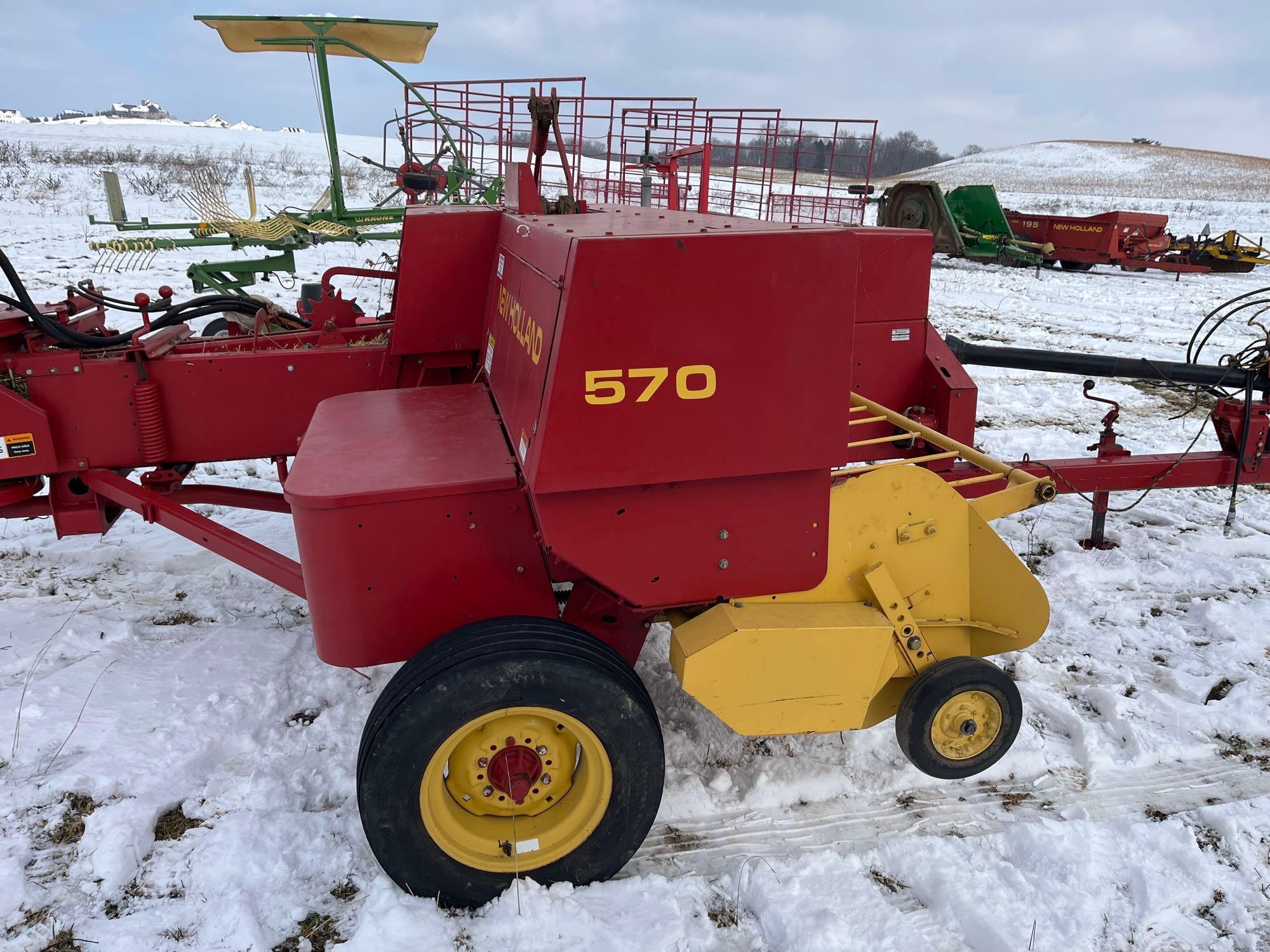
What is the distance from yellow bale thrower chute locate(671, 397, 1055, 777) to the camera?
256 centimetres

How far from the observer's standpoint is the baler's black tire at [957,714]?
9.08ft

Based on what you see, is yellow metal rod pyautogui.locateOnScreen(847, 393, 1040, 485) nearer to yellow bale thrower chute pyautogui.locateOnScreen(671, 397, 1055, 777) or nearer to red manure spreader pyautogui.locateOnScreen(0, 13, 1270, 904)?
red manure spreader pyautogui.locateOnScreen(0, 13, 1270, 904)

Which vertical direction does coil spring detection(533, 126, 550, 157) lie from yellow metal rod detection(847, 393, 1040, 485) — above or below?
above

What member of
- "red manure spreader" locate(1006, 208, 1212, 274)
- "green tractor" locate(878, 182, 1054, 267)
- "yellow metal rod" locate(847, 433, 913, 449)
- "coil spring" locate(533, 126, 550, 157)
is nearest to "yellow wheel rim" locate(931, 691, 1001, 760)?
"yellow metal rod" locate(847, 433, 913, 449)

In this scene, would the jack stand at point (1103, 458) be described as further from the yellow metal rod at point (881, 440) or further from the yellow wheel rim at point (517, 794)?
the yellow wheel rim at point (517, 794)

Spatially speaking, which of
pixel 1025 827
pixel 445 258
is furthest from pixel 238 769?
pixel 1025 827

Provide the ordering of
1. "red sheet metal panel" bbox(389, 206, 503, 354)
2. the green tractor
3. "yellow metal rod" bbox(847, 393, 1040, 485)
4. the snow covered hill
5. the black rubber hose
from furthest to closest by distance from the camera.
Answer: the snow covered hill → the green tractor → the black rubber hose → "red sheet metal panel" bbox(389, 206, 503, 354) → "yellow metal rod" bbox(847, 393, 1040, 485)

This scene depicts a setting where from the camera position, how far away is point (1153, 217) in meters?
16.5

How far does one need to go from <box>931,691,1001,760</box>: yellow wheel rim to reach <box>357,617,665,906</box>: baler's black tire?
102cm

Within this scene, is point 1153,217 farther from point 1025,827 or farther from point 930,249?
point 1025,827

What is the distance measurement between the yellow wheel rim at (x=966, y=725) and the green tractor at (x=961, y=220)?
14.4 metres

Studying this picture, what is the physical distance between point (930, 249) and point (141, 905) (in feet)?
15.4

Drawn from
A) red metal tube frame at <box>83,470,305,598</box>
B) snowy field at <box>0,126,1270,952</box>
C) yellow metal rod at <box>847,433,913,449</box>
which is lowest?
snowy field at <box>0,126,1270,952</box>

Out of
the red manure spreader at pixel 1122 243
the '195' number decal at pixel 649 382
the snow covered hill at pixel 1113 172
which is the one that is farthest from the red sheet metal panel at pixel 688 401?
the snow covered hill at pixel 1113 172
